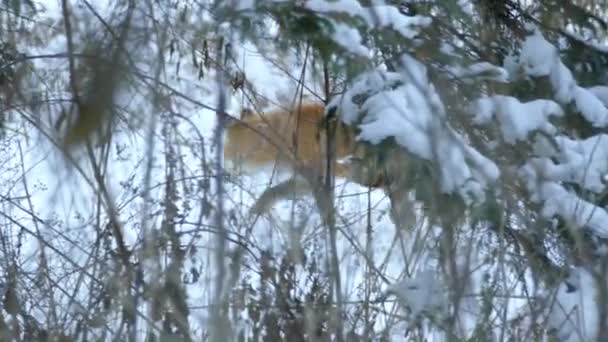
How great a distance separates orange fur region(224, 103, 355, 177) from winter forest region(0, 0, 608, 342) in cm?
1

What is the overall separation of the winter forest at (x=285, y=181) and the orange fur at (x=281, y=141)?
11 mm

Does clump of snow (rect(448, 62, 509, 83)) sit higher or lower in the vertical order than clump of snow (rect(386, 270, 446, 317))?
higher

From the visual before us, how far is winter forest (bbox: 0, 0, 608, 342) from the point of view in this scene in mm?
4090

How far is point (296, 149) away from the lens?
15.6ft

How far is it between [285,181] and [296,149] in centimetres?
18

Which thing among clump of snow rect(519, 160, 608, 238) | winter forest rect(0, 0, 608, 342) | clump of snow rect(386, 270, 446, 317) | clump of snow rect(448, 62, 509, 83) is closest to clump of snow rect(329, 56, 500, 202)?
winter forest rect(0, 0, 608, 342)

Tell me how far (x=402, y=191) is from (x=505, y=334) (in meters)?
0.83

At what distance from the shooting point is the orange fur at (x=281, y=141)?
4.78m

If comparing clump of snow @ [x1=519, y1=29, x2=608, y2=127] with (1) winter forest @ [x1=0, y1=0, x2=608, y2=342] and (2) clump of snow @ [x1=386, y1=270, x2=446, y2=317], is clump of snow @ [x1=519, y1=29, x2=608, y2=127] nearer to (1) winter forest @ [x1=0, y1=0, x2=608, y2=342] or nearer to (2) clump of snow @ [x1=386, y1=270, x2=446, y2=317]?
(1) winter forest @ [x1=0, y1=0, x2=608, y2=342]

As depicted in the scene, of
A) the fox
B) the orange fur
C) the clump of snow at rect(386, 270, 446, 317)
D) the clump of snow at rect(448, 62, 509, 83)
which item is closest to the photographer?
the clump of snow at rect(386, 270, 446, 317)

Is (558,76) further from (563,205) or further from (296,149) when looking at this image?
(296,149)

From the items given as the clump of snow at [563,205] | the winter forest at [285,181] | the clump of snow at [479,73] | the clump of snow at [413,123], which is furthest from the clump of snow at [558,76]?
the clump of snow at [413,123]

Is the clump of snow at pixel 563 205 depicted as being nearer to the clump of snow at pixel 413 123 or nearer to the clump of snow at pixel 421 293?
the clump of snow at pixel 413 123

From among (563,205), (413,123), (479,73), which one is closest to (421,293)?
(413,123)
